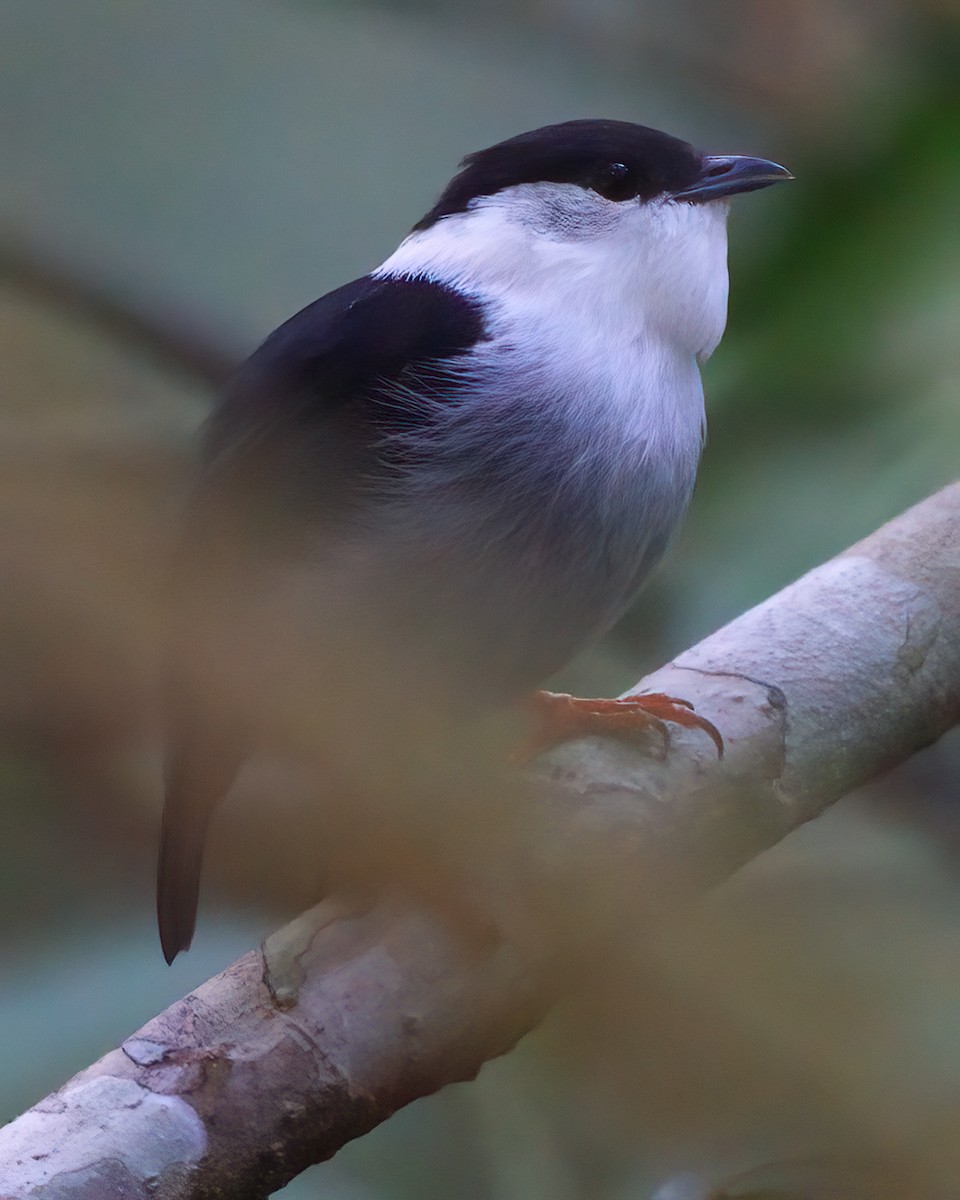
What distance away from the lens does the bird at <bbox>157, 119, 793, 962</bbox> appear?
1355 millimetres

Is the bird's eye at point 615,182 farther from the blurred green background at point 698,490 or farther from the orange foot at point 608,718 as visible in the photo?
the orange foot at point 608,718

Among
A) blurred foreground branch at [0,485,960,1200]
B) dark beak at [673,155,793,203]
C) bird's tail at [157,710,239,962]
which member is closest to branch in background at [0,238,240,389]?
bird's tail at [157,710,239,962]

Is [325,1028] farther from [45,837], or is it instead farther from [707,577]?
[707,577]

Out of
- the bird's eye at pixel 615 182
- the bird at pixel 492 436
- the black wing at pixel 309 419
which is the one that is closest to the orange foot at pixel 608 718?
the bird at pixel 492 436

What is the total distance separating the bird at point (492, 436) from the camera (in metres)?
1.35

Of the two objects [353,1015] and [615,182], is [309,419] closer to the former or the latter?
[615,182]

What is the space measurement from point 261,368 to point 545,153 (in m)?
0.46

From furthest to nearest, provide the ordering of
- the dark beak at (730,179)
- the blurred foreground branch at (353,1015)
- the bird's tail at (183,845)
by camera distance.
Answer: the dark beak at (730,179)
the bird's tail at (183,845)
the blurred foreground branch at (353,1015)

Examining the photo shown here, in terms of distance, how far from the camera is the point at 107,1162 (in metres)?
0.88

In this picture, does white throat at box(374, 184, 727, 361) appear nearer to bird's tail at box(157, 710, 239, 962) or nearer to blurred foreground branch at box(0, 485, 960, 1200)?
blurred foreground branch at box(0, 485, 960, 1200)

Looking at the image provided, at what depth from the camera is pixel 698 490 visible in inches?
68.4

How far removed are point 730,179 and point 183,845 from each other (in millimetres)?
1001

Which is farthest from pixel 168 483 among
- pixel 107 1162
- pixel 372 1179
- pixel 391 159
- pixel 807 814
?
pixel 391 159

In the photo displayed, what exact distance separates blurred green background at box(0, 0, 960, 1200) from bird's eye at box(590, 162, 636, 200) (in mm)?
286
